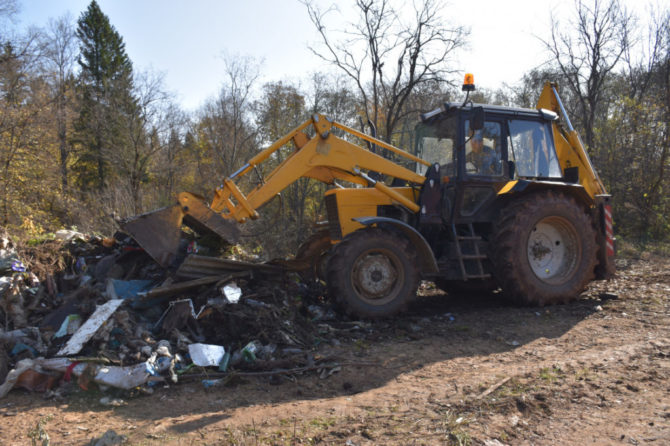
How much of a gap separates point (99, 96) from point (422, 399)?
2678 cm

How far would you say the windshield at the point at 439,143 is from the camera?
618cm

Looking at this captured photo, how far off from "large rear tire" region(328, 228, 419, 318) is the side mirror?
1.69 m

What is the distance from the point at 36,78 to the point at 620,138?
868 inches

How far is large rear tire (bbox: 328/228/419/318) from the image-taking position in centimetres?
532

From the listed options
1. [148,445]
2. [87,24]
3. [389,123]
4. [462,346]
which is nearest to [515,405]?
[462,346]

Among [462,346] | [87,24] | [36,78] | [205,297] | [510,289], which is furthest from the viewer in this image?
[87,24]

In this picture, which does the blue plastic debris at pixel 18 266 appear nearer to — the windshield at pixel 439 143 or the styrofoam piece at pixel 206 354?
the styrofoam piece at pixel 206 354

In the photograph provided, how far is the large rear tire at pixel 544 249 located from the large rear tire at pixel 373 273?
128cm

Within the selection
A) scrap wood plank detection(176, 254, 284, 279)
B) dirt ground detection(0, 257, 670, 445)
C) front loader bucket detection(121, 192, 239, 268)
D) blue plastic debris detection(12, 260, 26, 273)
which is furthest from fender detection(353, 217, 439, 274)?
blue plastic debris detection(12, 260, 26, 273)

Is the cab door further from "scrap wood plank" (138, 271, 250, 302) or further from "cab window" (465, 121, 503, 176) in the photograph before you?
"scrap wood plank" (138, 271, 250, 302)

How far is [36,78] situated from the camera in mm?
17578

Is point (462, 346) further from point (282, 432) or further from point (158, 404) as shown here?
point (158, 404)

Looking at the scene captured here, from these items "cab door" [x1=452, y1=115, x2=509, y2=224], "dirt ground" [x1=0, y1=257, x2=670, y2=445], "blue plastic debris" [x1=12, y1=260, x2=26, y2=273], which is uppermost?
"cab door" [x1=452, y1=115, x2=509, y2=224]

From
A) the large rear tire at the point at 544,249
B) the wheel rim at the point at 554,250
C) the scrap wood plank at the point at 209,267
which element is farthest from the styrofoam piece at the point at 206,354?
the wheel rim at the point at 554,250
